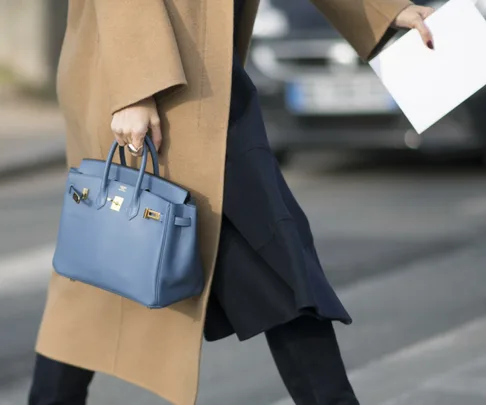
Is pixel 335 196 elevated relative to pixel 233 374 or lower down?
lower down

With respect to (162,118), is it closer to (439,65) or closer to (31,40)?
(439,65)

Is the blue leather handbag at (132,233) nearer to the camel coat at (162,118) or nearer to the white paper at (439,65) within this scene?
the camel coat at (162,118)

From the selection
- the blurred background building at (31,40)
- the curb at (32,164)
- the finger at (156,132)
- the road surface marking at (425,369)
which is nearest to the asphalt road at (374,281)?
the road surface marking at (425,369)

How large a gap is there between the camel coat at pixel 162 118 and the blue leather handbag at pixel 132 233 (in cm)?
8

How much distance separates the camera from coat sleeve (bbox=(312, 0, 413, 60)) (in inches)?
133

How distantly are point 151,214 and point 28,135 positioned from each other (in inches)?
331

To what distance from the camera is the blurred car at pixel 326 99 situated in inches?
340

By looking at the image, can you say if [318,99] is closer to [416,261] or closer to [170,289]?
[416,261]

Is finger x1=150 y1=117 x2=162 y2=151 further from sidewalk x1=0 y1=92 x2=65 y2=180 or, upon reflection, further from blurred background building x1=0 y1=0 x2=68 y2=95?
blurred background building x1=0 y1=0 x2=68 y2=95

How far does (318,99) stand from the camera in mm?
8758

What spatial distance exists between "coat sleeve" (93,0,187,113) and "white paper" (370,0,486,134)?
57 centimetres

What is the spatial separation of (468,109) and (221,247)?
5841 mm

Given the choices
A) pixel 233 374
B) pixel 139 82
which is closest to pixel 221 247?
pixel 139 82

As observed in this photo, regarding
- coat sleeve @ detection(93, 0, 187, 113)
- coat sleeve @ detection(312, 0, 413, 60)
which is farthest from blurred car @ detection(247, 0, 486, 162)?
coat sleeve @ detection(93, 0, 187, 113)
